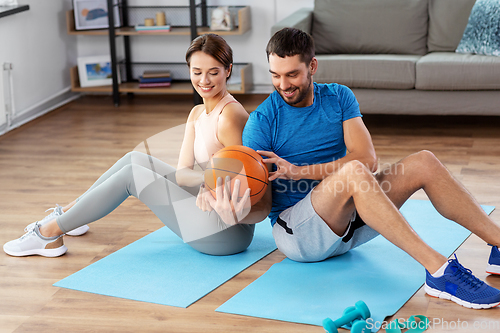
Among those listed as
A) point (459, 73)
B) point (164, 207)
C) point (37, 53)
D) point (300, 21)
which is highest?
point (300, 21)

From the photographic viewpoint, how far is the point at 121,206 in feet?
9.70

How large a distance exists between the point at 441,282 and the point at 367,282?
0.87 ft

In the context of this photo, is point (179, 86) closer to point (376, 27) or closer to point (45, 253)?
point (376, 27)

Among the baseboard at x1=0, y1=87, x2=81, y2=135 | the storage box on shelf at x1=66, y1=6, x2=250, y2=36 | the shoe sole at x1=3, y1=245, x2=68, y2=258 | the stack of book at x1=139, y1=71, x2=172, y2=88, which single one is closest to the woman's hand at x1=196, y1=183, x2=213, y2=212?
the shoe sole at x1=3, y1=245, x2=68, y2=258

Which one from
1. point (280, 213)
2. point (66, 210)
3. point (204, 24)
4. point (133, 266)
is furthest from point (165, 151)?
point (204, 24)

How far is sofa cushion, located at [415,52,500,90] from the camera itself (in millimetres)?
3764

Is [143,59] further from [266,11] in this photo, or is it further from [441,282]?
[441,282]

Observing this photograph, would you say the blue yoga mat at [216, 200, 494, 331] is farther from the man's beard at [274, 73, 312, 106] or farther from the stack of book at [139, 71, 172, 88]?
the stack of book at [139, 71, 172, 88]

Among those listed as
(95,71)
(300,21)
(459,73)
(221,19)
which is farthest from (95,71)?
(459,73)

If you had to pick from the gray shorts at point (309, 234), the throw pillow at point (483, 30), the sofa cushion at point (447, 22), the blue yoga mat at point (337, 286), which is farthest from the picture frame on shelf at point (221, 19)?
the gray shorts at point (309, 234)

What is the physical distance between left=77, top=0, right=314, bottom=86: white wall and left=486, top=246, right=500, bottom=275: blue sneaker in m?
3.41

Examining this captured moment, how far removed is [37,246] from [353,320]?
Result: 4.35ft

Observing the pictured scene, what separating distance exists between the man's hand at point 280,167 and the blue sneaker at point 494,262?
2.41 feet

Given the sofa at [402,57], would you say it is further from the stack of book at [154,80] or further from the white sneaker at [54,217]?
the white sneaker at [54,217]
